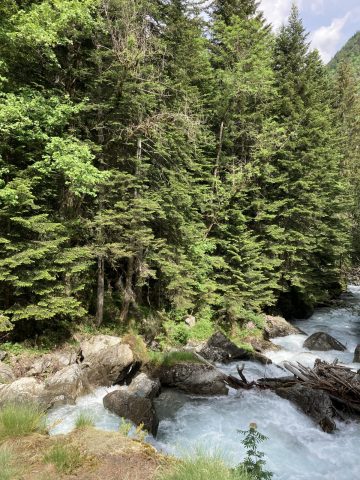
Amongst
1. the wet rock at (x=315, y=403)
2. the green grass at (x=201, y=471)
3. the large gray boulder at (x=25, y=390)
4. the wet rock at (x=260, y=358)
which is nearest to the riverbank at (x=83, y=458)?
the green grass at (x=201, y=471)

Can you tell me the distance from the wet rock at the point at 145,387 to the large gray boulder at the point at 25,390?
2.30m

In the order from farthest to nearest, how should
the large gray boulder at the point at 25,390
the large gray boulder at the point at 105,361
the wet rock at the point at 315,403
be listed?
1. the large gray boulder at the point at 105,361
2. the wet rock at the point at 315,403
3. the large gray boulder at the point at 25,390

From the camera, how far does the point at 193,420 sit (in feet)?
29.3

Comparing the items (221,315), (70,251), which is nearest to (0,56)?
(70,251)

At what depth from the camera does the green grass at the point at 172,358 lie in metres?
11.4

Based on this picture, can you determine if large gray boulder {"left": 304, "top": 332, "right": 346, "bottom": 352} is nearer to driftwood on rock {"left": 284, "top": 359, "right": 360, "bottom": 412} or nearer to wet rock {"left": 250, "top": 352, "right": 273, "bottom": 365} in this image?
wet rock {"left": 250, "top": 352, "right": 273, "bottom": 365}

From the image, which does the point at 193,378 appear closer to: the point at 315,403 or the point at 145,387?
the point at 145,387

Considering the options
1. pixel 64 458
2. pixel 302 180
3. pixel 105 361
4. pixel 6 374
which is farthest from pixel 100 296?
pixel 302 180

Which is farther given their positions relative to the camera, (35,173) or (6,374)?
(35,173)

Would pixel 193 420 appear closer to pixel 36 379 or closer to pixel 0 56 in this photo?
pixel 36 379

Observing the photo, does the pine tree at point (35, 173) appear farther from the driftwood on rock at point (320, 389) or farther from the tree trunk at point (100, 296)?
the driftwood on rock at point (320, 389)

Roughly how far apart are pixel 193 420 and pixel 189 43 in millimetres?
15119

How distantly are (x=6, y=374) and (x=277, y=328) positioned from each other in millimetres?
12182

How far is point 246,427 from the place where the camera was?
8.48m
